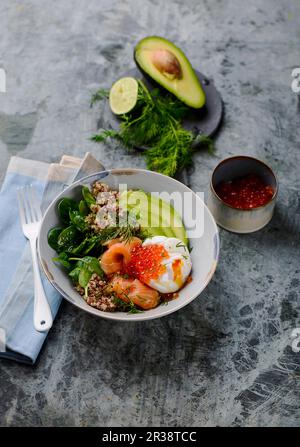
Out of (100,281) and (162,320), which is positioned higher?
(100,281)

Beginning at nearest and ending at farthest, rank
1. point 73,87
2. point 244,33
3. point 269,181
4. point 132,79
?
point 269,181, point 132,79, point 73,87, point 244,33

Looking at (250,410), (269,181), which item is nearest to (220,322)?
(250,410)

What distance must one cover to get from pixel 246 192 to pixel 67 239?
0.72 metres

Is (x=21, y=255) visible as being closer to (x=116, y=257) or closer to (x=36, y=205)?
(x=36, y=205)

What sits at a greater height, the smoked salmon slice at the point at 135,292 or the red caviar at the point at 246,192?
the red caviar at the point at 246,192

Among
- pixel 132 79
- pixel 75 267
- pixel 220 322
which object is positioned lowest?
pixel 220 322

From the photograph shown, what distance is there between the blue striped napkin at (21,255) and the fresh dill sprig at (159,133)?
23cm

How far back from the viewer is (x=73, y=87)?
98.7 inches

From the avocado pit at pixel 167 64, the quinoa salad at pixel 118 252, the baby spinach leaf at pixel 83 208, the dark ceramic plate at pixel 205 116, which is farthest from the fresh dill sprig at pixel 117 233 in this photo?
the avocado pit at pixel 167 64

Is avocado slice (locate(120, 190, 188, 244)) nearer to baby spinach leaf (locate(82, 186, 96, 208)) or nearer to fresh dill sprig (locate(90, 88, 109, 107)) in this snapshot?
baby spinach leaf (locate(82, 186, 96, 208))

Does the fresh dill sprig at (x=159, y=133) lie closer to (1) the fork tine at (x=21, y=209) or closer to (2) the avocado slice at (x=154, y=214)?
(2) the avocado slice at (x=154, y=214)

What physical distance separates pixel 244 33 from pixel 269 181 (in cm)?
99

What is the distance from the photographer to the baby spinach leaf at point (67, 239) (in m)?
1.80
